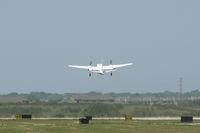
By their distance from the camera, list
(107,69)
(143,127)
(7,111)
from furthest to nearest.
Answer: (7,111)
(107,69)
(143,127)

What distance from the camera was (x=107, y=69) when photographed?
123m

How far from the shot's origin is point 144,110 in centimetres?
19375

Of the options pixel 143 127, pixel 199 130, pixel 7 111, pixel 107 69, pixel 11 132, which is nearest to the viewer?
pixel 11 132

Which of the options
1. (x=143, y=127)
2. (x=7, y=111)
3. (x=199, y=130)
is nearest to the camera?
(x=199, y=130)

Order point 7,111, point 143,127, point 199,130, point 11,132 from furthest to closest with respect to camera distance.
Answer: point 7,111 → point 143,127 → point 199,130 → point 11,132

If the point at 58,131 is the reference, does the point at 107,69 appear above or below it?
above

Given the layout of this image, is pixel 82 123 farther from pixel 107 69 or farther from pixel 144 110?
pixel 144 110

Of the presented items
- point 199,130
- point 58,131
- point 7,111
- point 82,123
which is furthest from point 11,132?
point 7,111

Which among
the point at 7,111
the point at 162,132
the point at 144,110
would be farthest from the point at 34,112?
the point at 162,132

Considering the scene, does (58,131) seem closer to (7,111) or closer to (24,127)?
(24,127)

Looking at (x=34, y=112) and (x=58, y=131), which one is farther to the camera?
(x=34, y=112)

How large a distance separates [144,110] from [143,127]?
84.8 meters

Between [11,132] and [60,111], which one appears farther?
[60,111]

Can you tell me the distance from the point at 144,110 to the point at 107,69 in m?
73.2
